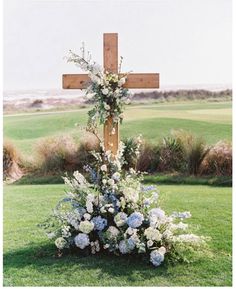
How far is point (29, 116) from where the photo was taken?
58.6 feet

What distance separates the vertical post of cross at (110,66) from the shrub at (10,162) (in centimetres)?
550

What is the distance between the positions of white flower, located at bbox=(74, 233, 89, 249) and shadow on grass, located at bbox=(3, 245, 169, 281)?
0.12 metres

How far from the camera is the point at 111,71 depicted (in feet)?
19.4

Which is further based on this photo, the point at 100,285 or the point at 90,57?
the point at 90,57

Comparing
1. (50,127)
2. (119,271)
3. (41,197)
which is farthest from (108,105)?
(50,127)

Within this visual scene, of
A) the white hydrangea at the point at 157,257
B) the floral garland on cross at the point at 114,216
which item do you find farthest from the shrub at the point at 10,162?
the white hydrangea at the point at 157,257

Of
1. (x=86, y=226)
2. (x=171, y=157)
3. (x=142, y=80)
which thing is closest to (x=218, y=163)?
(x=171, y=157)

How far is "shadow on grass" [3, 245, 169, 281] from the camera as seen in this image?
504 centimetres

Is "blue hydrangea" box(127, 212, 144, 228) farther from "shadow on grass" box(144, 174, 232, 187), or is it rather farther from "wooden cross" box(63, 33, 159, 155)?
"shadow on grass" box(144, 174, 232, 187)

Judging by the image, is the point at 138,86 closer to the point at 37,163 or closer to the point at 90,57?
the point at 90,57

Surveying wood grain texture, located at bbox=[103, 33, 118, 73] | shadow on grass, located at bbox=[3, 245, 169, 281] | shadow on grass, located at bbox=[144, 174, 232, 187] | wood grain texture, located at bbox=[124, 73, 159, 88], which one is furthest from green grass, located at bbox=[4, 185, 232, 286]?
shadow on grass, located at bbox=[144, 174, 232, 187]

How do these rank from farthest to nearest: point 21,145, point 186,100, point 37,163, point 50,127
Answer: point 186,100 → point 50,127 → point 21,145 → point 37,163

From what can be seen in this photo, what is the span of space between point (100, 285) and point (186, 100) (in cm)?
1460

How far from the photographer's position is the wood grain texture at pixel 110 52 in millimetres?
5922
